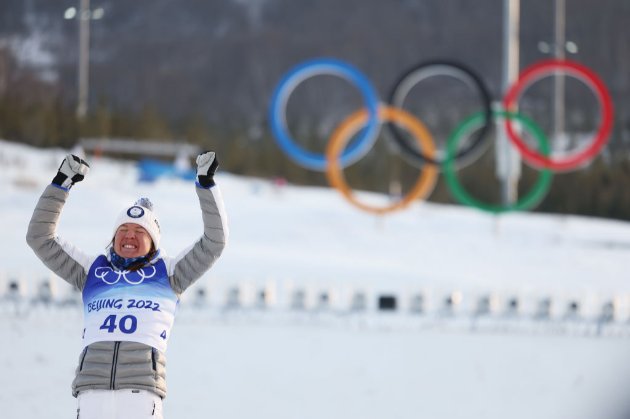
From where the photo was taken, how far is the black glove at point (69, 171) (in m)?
4.19

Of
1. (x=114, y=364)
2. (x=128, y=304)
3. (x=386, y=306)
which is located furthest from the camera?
(x=386, y=306)

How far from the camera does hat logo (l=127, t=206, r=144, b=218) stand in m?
4.04

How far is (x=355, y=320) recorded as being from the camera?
11.4 meters

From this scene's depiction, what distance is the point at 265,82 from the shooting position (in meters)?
81.1

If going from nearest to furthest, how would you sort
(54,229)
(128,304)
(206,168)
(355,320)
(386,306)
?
(128,304), (206,168), (54,229), (355,320), (386,306)

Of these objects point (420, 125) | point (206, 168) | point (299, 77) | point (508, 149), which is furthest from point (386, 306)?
point (508, 149)

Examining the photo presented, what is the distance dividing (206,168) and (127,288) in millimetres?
634

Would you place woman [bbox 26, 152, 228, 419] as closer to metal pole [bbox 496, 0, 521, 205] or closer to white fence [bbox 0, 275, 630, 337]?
white fence [bbox 0, 275, 630, 337]

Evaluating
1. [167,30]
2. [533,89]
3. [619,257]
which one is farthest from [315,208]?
[167,30]

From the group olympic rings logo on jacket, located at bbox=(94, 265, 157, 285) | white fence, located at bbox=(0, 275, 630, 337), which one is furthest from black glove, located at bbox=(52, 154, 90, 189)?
white fence, located at bbox=(0, 275, 630, 337)

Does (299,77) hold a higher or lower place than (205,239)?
higher

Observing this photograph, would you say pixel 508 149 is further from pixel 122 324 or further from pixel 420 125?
pixel 122 324

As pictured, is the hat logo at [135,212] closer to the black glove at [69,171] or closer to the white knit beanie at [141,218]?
the white knit beanie at [141,218]

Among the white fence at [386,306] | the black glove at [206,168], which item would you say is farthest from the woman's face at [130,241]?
the white fence at [386,306]
